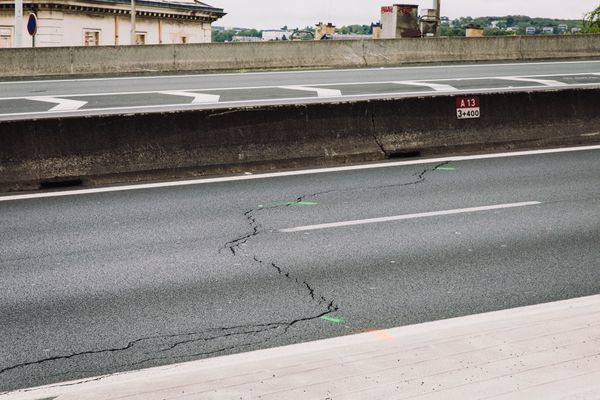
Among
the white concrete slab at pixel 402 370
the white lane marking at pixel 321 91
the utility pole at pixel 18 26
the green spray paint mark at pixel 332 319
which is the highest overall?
the utility pole at pixel 18 26

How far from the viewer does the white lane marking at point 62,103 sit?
18666mm

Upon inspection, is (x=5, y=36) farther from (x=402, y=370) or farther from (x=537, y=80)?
(x=402, y=370)

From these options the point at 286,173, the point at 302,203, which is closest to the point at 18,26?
the point at 286,173

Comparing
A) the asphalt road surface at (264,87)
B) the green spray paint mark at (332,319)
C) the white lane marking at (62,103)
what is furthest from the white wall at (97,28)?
the green spray paint mark at (332,319)

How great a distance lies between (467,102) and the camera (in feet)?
47.5

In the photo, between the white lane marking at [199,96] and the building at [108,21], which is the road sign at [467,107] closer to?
the white lane marking at [199,96]

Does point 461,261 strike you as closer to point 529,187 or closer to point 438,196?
point 438,196

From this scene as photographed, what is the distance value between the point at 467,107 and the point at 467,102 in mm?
82

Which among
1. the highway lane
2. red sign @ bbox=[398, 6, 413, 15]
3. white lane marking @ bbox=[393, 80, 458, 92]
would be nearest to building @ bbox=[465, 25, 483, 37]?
red sign @ bbox=[398, 6, 413, 15]

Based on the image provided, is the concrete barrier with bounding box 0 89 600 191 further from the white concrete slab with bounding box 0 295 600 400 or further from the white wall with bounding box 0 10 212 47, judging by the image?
the white wall with bounding box 0 10 212 47

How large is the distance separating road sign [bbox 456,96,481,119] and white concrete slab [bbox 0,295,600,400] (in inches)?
345

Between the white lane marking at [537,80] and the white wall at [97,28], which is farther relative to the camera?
the white wall at [97,28]

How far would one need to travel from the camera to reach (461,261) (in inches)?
315

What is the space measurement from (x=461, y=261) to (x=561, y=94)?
8.14 meters
